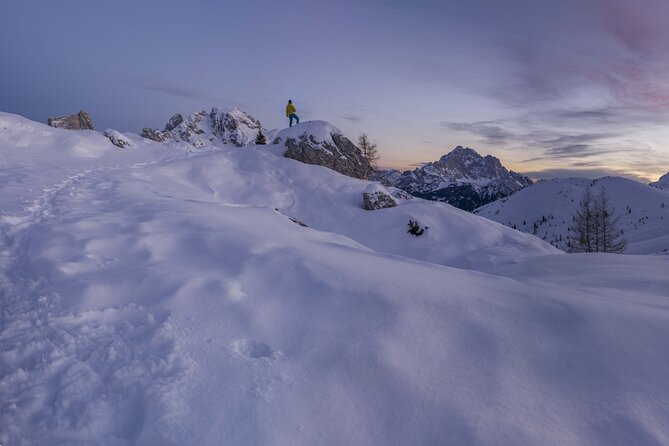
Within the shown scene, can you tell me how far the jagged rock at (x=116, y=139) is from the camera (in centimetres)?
3164

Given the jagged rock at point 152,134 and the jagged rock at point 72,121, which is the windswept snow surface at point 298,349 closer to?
the jagged rock at point 72,121

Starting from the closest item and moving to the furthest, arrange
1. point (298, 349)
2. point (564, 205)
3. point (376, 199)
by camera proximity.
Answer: point (298, 349) → point (376, 199) → point (564, 205)

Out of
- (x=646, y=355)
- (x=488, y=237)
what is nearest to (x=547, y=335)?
(x=646, y=355)

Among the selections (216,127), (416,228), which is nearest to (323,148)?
(416,228)

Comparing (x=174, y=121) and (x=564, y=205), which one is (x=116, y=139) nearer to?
(x=174, y=121)

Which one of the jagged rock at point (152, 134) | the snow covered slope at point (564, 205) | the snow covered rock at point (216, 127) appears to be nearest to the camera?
the jagged rock at point (152, 134)

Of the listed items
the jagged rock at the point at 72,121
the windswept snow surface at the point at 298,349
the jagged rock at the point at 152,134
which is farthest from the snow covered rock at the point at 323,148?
the jagged rock at the point at 152,134

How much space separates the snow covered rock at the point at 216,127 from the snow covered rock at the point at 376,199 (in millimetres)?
97498

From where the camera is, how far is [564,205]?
158 meters

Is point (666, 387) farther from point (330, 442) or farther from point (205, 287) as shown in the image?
point (205, 287)

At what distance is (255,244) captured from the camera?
6.33 metres

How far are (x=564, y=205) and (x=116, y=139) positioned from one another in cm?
17565

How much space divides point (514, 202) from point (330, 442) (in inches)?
8032

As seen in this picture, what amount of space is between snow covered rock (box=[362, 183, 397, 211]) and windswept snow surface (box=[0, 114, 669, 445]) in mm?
18051
